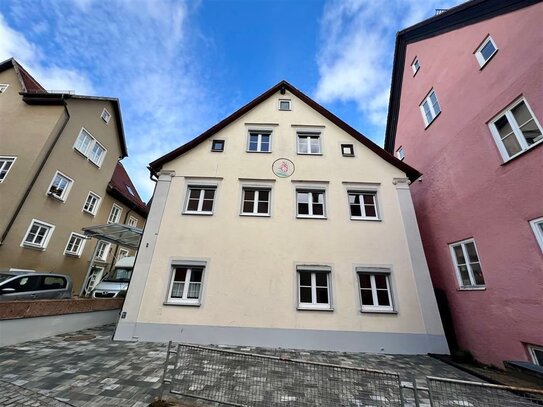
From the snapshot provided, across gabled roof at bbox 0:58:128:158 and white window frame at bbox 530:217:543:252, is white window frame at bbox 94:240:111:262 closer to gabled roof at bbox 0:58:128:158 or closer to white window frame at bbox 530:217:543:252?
gabled roof at bbox 0:58:128:158

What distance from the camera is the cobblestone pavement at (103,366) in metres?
4.39

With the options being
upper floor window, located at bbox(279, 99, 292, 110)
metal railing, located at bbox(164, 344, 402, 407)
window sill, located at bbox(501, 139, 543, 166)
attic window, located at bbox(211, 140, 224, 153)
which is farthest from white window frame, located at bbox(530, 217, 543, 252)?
attic window, located at bbox(211, 140, 224, 153)

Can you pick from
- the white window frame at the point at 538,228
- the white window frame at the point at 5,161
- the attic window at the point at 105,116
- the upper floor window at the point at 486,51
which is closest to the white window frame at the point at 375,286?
the white window frame at the point at 538,228

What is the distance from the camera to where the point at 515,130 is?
688cm

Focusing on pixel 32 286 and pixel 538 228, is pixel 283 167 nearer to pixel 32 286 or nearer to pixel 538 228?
pixel 538 228

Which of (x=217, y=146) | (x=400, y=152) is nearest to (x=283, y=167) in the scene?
(x=217, y=146)

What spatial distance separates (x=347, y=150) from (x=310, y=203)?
347cm

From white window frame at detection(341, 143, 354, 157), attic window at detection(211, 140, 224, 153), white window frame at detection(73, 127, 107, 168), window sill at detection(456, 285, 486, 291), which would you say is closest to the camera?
window sill at detection(456, 285, 486, 291)

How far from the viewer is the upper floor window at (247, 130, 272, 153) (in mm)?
11539

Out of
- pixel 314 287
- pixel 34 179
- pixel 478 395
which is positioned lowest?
pixel 478 395

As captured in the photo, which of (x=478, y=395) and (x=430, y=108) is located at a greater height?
(x=430, y=108)

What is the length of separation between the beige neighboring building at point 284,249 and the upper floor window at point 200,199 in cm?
5

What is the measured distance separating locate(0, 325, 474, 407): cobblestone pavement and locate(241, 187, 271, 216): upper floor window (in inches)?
199

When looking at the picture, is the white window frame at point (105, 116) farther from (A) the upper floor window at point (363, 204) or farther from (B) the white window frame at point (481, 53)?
(B) the white window frame at point (481, 53)
